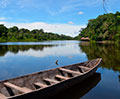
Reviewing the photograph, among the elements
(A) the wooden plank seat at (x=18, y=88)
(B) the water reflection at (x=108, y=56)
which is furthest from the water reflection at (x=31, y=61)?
(A) the wooden plank seat at (x=18, y=88)

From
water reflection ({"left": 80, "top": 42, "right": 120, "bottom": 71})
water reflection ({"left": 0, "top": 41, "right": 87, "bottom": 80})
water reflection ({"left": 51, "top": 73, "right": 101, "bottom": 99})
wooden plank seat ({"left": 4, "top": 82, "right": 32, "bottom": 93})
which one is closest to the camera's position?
wooden plank seat ({"left": 4, "top": 82, "right": 32, "bottom": 93})

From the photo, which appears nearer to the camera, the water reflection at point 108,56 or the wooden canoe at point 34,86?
the wooden canoe at point 34,86

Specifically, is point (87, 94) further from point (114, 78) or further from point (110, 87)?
point (114, 78)

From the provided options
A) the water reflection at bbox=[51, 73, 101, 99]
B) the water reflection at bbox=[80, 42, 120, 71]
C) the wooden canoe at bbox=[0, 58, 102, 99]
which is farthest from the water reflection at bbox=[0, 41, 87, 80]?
the water reflection at bbox=[51, 73, 101, 99]

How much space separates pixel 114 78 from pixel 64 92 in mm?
5133

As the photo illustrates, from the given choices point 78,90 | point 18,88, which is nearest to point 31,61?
point 78,90

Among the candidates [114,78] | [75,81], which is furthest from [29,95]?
[114,78]

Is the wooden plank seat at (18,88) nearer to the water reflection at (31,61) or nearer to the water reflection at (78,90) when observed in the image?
the water reflection at (78,90)

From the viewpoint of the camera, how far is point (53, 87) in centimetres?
652

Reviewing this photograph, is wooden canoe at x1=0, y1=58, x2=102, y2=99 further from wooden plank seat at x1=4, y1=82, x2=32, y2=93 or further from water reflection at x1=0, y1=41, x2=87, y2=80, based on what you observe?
water reflection at x1=0, y1=41, x2=87, y2=80

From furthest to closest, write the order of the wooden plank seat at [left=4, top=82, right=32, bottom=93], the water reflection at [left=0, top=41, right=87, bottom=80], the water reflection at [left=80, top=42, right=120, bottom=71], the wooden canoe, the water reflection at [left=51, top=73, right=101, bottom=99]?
the water reflection at [left=80, top=42, right=120, bottom=71] < the water reflection at [left=0, top=41, right=87, bottom=80] < the water reflection at [left=51, top=73, right=101, bottom=99] < the wooden plank seat at [left=4, top=82, right=32, bottom=93] < the wooden canoe

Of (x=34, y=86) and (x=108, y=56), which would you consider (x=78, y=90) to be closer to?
(x=34, y=86)

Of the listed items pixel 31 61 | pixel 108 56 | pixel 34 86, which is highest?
pixel 108 56

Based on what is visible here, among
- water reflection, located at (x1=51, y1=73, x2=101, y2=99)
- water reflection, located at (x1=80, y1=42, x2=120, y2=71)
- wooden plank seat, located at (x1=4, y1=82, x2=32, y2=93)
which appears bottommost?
water reflection, located at (x1=51, y1=73, x2=101, y2=99)
